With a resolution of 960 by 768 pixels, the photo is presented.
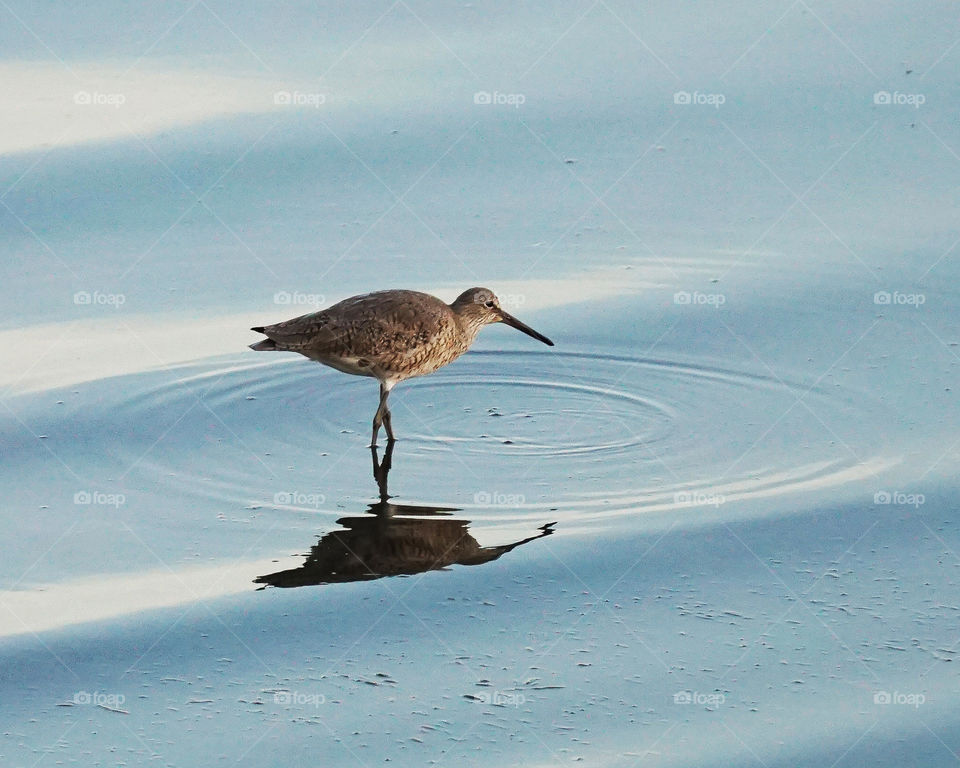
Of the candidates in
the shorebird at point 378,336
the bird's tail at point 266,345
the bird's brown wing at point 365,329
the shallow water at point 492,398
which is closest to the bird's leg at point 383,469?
the shallow water at point 492,398

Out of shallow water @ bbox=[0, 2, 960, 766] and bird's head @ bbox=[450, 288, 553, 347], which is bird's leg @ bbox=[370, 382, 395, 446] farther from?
bird's head @ bbox=[450, 288, 553, 347]

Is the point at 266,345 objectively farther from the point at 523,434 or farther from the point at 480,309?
the point at 523,434

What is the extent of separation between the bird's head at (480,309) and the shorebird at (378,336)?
114mm

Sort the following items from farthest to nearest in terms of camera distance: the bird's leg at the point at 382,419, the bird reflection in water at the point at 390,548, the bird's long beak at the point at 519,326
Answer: the bird's long beak at the point at 519,326, the bird's leg at the point at 382,419, the bird reflection in water at the point at 390,548

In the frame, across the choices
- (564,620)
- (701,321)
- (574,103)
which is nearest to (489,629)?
(564,620)

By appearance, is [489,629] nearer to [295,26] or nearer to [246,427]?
[246,427]

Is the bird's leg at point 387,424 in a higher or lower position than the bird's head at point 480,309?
lower

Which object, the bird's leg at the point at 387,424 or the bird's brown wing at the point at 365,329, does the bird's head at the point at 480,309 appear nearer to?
the bird's brown wing at the point at 365,329

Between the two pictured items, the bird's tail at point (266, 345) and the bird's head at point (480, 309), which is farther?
the bird's head at point (480, 309)

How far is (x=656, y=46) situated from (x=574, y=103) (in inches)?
41.9

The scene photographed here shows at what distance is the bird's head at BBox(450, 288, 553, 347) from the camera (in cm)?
984

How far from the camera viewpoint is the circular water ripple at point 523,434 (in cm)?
834

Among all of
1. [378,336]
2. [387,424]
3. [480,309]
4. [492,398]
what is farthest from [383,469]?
[480,309]

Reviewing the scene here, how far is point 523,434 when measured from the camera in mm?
9102
